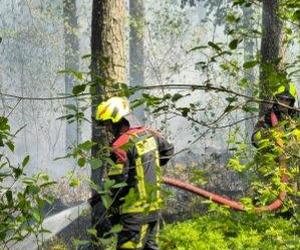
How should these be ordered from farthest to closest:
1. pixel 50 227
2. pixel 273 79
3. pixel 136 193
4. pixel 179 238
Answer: pixel 50 227, pixel 179 238, pixel 273 79, pixel 136 193

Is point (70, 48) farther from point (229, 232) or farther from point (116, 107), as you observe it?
point (116, 107)

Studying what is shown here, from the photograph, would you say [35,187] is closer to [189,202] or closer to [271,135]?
[271,135]

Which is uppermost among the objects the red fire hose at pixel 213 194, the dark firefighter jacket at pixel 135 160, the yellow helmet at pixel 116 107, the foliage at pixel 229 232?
the yellow helmet at pixel 116 107

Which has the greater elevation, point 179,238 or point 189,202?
point 179,238

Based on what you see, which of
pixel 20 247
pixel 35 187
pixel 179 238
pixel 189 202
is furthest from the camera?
pixel 189 202

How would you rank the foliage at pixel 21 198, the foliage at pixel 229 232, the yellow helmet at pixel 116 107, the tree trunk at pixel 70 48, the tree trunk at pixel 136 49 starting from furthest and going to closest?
the tree trunk at pixel 70 48, the tree trunk at pixel 136 49, the foliage at pixel 229 232, the foliage at pixel 21 198, the yellow helmet at pixel 116 107

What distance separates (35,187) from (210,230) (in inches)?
187

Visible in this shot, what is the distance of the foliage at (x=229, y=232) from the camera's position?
675 centimetres

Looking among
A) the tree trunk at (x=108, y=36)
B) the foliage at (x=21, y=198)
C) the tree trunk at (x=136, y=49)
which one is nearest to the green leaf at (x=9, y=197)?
the foliage at (x=21, y=198)

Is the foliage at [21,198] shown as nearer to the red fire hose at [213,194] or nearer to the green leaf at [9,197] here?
the green leaf at [9,197]

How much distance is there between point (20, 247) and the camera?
9188mm

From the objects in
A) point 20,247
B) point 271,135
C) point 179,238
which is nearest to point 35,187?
point 271,135

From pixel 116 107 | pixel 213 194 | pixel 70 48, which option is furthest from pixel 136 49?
pixel 116 107

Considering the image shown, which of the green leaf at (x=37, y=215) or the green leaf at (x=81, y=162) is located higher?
the green leaf at (x=81, y=162)
